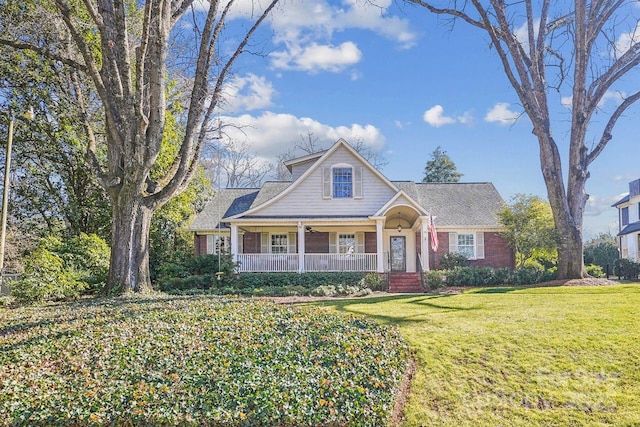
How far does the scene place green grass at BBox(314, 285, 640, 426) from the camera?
5.20 m

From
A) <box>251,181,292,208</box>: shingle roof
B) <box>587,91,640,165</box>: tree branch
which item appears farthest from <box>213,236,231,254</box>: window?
<box>587,91,640,165</box>: tree branch

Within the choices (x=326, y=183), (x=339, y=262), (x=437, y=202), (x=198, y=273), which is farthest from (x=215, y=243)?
(x=437, y=202)

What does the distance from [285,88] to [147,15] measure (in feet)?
28.1

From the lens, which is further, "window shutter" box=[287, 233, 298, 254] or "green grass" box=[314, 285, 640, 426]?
"window shutter" box=[287, 233, 298, 254]

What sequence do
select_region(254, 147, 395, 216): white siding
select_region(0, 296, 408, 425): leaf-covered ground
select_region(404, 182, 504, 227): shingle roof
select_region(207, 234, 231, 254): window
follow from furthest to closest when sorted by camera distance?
select_region(207, 234, 231, 254): window → select_region(404, 182, 504, 227): shingle roof → select_region(254, 147, 395, 216): white siding → select_region(0, 296, 408, 425): leaf-covered ground

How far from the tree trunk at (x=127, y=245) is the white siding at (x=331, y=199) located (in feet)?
26.9

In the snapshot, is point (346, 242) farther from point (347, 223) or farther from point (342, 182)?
point (342, 182)

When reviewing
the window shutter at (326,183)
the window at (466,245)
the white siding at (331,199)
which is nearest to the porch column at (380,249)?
the white siding at (331,199)

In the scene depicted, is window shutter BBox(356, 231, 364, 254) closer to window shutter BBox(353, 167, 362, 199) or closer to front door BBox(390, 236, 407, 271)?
front door BBox(390, 236, 407, 271)

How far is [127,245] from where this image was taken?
1132 cm

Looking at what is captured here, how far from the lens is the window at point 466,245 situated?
67.4 ft

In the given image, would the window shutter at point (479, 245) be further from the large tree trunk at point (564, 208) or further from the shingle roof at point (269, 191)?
the shingle roof at point (269, 191)

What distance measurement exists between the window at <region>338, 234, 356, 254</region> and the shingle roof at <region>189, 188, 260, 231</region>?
191 inches

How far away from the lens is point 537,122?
15.8 metres
